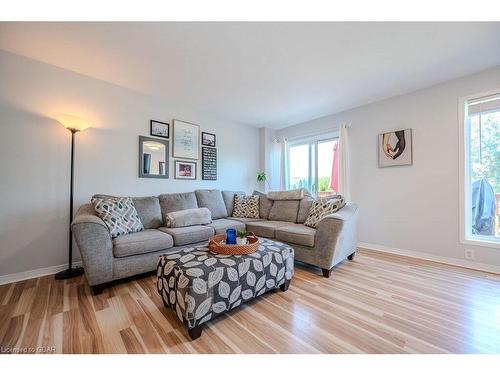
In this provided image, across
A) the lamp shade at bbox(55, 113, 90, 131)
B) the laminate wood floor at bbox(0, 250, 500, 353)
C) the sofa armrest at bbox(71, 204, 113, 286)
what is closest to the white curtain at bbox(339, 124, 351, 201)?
the laminate wood floor at bbox(0, 250, 500, 353)

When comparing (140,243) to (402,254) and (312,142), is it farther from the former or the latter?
(312,142)

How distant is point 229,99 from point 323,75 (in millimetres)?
1379

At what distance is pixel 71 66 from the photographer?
2.27 meters

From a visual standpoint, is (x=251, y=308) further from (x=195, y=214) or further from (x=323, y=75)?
(x=323, y=75)

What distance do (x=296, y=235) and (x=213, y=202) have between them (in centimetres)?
151

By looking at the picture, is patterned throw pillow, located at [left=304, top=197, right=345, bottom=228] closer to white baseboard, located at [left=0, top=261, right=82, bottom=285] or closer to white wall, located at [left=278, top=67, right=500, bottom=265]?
white wall, located at [left=278, top=67, right=500, bottom=265]

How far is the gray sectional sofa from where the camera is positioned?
1788 mm

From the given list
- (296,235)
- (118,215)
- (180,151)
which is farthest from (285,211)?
(118,215)

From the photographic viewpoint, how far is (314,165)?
13.5ft

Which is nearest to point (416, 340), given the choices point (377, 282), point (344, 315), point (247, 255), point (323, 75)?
point (344, 315)

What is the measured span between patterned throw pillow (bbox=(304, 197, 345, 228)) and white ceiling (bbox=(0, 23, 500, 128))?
1.53 metres

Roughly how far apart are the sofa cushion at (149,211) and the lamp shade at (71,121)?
3.19ft

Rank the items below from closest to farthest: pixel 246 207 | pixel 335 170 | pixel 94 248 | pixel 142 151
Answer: pixel 94 248
pixel 142 151
pixel 246 207
pixel 335 170

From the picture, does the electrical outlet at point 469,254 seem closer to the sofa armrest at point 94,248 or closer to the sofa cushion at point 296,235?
the sofa cushion at point 296,235
